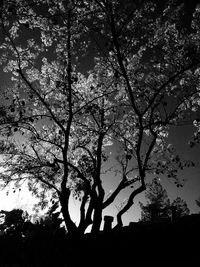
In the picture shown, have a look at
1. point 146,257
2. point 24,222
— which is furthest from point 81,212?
point 146,257

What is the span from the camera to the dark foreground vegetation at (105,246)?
1145 centimetres

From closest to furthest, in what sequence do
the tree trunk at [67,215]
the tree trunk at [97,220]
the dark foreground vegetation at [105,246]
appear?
1. the dark foreground vegetation at [105,246]
2. the tree trunk at [67,215]
3. the tree trunk at [97,220]

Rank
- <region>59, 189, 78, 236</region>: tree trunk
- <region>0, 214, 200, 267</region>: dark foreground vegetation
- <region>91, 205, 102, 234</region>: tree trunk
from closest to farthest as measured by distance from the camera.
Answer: <region>0, 214, 200, 267</region>: dark foreground vegetation, <region>59, 189, 78, 236</region>: tree trunk, <region>91, 205, 102, 234</region>: tree trunk

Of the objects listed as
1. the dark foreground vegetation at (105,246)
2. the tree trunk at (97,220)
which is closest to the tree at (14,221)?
the dark foreground vegetation at (105,246)

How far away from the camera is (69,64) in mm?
15133

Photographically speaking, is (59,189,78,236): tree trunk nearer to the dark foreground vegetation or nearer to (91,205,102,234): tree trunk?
the dark foreground vegetation

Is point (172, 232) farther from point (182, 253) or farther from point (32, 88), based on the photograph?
point (32, 88)

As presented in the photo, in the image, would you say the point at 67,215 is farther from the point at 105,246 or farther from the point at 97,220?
the point at 105,246

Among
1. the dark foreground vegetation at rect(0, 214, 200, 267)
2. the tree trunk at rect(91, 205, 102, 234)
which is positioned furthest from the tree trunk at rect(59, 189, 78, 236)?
the tree trunk at rect(91, 205, 102, 234)

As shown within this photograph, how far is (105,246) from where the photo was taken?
45.5ft

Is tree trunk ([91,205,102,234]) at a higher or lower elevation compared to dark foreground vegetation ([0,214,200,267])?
higher

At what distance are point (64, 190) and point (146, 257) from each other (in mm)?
5481

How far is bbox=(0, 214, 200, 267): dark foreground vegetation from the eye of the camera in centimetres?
1145

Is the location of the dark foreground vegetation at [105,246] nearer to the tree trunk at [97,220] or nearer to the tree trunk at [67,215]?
the tree trunk at [67,215]
